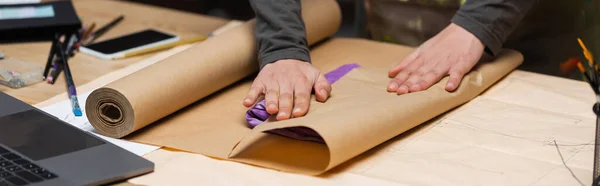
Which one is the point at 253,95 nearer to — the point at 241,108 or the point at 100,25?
the point at 241,108

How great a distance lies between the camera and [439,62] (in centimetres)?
132

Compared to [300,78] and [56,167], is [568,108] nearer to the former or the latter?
[300,78]

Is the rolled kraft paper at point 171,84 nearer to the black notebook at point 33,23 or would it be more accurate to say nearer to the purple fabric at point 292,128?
the purple fabric at point 292,128

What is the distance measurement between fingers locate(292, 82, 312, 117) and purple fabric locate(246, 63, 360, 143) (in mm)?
40

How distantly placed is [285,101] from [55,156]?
345 millimetres

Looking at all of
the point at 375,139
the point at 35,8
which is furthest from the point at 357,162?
the point at 35,8

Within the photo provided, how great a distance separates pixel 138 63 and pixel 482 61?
65cm

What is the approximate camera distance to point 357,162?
106 cm

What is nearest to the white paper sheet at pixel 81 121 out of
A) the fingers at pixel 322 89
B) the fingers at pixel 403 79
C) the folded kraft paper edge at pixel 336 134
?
the folded kraft paper edge at pixel 336 134

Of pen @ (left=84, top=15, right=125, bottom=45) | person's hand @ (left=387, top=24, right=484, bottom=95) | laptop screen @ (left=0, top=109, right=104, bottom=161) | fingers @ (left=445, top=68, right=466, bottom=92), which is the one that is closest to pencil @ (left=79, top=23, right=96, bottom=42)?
pen @ (left=84, top=15, right=125, bottom=45)

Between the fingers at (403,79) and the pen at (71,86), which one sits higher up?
the pen at (71,86)

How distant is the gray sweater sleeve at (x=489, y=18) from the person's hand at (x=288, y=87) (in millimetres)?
308

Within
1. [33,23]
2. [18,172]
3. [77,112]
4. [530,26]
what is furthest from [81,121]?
[530,26]

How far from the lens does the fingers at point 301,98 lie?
1132 millimetres
